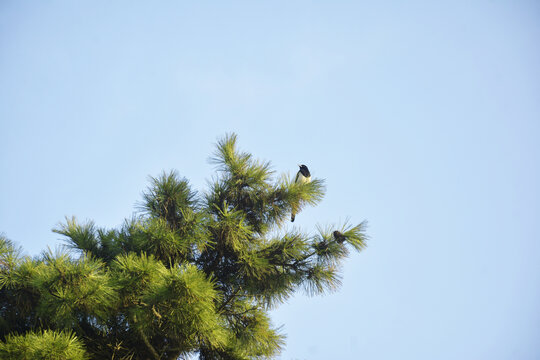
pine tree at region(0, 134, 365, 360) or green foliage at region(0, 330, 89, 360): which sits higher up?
pine tree at region(0, 134, 365, 360)

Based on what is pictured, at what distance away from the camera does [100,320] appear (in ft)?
11.9

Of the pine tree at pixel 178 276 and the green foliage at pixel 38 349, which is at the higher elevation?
the pine tree at pixel 178 276

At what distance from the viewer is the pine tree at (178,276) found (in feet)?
10.5

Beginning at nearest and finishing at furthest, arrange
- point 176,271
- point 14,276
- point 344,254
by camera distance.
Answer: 1. point 176,271
2. point 14,276
3. point 344,254

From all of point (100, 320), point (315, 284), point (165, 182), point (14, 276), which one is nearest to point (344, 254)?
point (315, 284)

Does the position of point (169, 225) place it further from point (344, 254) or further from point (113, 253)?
point (344, 254)

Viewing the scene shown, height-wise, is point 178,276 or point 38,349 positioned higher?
point 178,276

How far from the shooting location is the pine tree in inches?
126

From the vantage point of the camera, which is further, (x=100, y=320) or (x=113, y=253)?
(x=113, y=253)

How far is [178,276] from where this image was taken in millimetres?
3150

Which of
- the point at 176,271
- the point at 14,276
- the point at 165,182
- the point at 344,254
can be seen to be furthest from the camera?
the point at 165,182

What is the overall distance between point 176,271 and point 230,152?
5.48 ft

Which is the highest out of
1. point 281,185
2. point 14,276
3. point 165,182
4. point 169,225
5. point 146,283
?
point 281,185

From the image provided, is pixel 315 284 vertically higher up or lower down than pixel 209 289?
higher up
